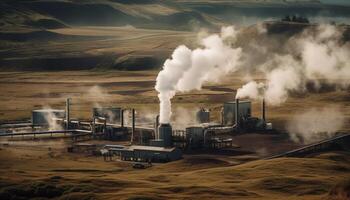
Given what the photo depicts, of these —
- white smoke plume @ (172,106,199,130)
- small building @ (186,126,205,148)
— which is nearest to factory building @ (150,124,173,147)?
small building @ (186,126,205,148)

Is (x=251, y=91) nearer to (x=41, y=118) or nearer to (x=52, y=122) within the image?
(x=52, y=122)

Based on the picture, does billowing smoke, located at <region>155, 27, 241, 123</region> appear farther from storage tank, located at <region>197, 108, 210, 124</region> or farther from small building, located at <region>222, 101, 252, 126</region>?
small building, located at <region>222, 101, 252, 126</region>

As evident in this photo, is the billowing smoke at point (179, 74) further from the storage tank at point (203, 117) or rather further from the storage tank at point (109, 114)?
the storage tank at point (109, 114)

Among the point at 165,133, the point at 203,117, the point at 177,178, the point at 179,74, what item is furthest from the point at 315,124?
the point at 177,178

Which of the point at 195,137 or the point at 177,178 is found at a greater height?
the point at 195,137

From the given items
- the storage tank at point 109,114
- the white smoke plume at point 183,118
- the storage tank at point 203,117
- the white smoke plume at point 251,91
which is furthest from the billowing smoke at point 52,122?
the white smoke plume at point 251,91
